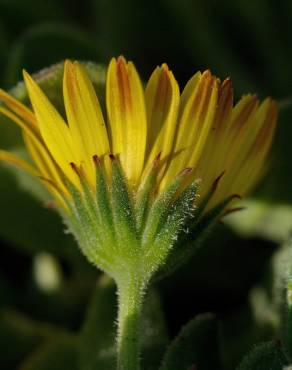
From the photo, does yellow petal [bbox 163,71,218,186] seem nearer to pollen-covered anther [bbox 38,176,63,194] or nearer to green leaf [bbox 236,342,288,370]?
pollen-covered anther [bbox 38,176,63,194]

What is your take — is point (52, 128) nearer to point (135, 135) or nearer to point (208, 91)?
point (135, 135)

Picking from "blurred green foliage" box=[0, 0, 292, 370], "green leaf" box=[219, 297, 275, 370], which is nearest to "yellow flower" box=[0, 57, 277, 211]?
"blurred green foliage" box=[0, 0, 292, 370]

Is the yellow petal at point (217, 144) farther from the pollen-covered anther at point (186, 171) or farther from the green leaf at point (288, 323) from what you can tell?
the green leaf at point (288, 323)

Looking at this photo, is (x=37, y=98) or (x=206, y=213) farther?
(x=206, y=213)

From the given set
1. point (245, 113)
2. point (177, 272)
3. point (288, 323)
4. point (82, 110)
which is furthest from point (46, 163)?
point (177, 272)

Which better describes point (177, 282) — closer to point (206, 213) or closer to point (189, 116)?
point (206, 213)

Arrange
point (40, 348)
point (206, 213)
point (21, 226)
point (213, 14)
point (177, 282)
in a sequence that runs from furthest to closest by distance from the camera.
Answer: point (213, 14)
point (177, 282)
point (21, 226)
point (40, 348)
point (206, 213)

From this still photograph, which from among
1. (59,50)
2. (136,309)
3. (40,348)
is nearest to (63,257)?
(40,348)
